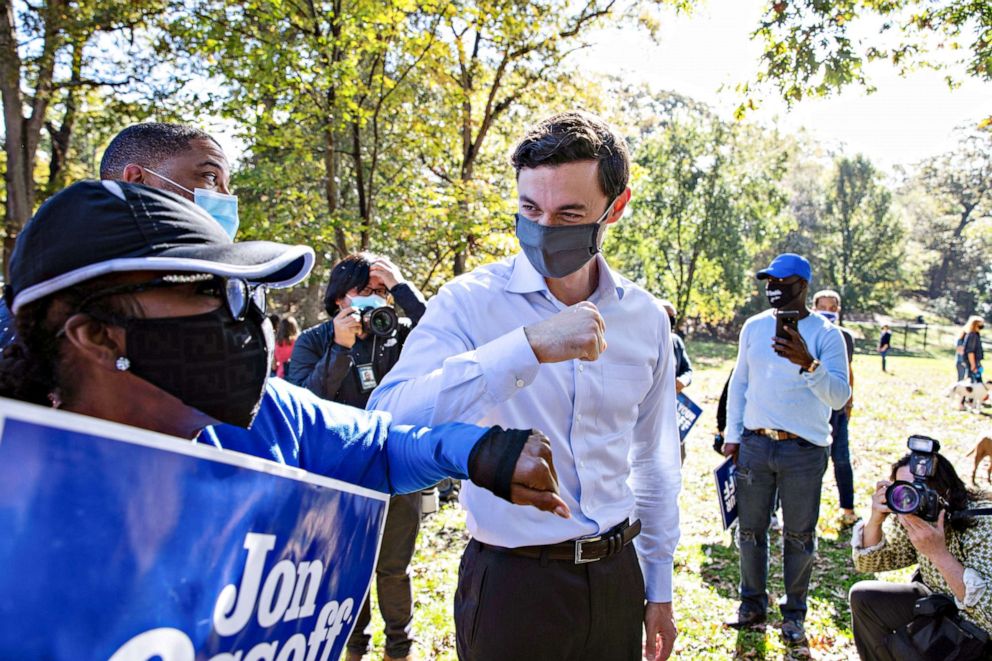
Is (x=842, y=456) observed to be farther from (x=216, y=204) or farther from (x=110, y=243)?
(x=110, y=243)

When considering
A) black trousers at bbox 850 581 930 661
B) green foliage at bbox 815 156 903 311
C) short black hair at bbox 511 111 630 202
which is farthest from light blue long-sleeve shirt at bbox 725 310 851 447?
green foliage at bbox 815 156 903 311

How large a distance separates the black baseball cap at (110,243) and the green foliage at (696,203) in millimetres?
24559

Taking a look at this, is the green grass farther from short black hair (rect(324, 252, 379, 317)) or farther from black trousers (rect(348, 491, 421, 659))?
short black hair (rect(324, 252, 379, 317))

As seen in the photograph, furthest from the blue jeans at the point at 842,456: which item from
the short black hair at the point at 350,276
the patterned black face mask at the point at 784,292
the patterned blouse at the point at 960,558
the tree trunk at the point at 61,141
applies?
the tree trunk at the point at 61,141

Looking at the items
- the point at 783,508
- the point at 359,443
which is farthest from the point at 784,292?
the point at 359,443

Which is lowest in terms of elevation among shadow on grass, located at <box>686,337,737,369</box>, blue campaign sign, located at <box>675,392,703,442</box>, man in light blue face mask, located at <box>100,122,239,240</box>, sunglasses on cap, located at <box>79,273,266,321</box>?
shadow on grass, located at <box>686,337,737,369</box>

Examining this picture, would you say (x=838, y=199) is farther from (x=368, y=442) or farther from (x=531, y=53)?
(x=368, y=442)

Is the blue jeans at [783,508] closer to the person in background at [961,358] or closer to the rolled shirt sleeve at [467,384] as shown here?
the rolled shirt sleeve at [467,384]

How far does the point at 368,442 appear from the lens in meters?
1.60

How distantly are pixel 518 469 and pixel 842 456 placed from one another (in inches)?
250

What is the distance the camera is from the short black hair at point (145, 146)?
246 cm

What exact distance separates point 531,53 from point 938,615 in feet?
31.6

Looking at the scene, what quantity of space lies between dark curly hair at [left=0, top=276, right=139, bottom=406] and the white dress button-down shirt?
819mm

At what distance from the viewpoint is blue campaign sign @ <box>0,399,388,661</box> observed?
850 millimetres
